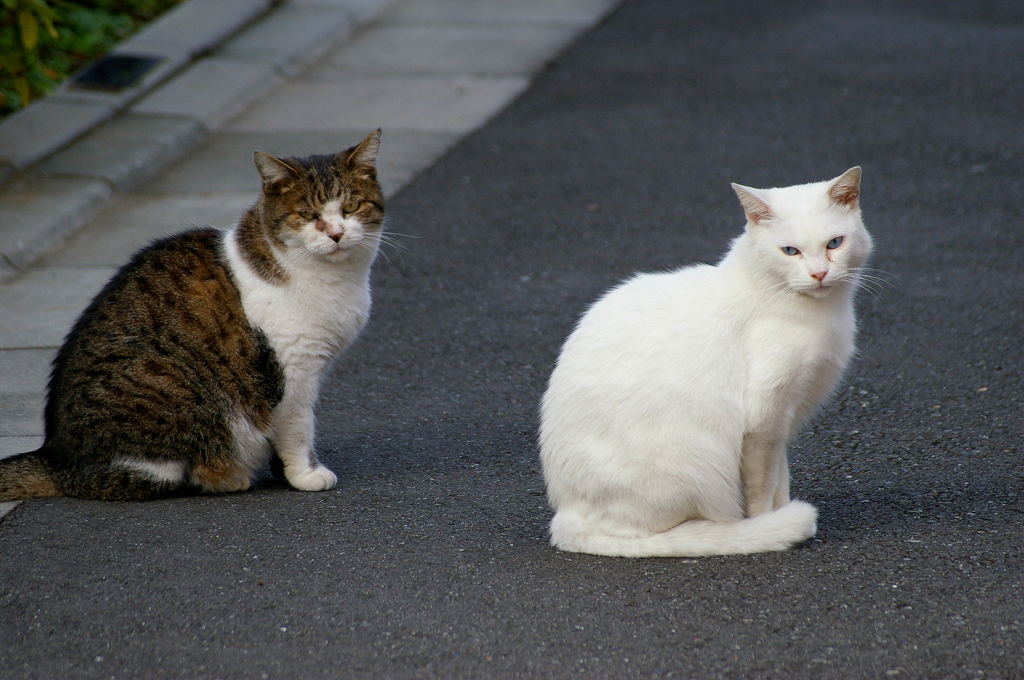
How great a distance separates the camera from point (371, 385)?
194 inches

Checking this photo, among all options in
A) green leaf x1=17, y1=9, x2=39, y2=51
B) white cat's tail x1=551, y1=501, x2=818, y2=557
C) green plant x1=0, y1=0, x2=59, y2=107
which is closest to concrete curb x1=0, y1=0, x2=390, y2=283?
green plant x1=0, y1=0, x2=59, y2=107

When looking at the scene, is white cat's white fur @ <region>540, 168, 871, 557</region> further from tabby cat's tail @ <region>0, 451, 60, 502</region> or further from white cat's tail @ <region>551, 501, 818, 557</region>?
tabby cat's tail @ <region>0, 451, 60, 502</region>

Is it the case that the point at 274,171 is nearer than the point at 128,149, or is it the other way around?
the point at 274,171

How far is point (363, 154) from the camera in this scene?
396 cm

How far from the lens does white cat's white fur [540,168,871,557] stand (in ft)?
10.5

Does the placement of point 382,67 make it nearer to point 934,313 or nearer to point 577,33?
point 577,33

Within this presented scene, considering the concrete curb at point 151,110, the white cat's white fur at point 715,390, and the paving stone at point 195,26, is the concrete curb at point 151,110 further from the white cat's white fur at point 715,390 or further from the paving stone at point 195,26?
the white cat's white fur at point 715,390

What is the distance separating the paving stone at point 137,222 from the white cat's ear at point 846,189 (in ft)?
12.4

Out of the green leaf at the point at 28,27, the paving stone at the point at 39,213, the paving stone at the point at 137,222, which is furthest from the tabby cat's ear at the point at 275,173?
the green leaf at the point at 28,27

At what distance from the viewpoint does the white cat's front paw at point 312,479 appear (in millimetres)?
3943

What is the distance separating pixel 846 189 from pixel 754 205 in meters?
0.27

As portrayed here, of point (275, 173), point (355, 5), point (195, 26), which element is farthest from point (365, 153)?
point (355, 5)

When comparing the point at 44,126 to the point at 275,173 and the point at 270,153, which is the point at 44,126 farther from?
the point at 275,173

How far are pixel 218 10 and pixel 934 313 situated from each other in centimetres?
729
